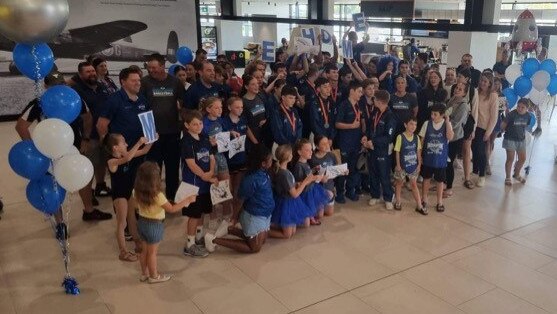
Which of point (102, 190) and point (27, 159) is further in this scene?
point (102, 190)

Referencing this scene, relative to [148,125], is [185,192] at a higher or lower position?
lower

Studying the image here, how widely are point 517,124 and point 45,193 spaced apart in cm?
517

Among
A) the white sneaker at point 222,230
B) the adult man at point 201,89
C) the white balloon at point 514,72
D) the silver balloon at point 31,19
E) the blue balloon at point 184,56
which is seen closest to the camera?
the silver balloon at point 31,19

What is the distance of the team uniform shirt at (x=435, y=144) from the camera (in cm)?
501

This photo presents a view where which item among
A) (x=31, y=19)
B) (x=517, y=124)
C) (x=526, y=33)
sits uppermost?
(x=31, y=19)

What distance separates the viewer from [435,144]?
504 cm

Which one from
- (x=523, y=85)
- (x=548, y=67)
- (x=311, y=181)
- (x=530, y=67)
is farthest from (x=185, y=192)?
(x=548, y=67)

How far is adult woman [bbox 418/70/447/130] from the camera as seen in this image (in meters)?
5.65

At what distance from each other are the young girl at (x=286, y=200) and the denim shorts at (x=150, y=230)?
1246 millimetres

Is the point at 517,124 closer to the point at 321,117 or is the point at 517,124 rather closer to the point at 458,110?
the point at 458,110

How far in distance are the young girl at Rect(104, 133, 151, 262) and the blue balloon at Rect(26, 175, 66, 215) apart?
437 mm

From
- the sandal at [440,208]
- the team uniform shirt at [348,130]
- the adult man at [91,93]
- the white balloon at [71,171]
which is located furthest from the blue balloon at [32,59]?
the sandal at [440,208]

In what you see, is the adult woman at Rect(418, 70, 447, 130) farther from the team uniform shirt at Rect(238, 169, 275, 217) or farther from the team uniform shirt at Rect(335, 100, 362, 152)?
the team uniform shirt at Rect(238, 169, 275, 217)

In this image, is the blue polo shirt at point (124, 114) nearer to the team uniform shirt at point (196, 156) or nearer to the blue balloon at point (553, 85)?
the team uniform shirt at point (196, 156)
